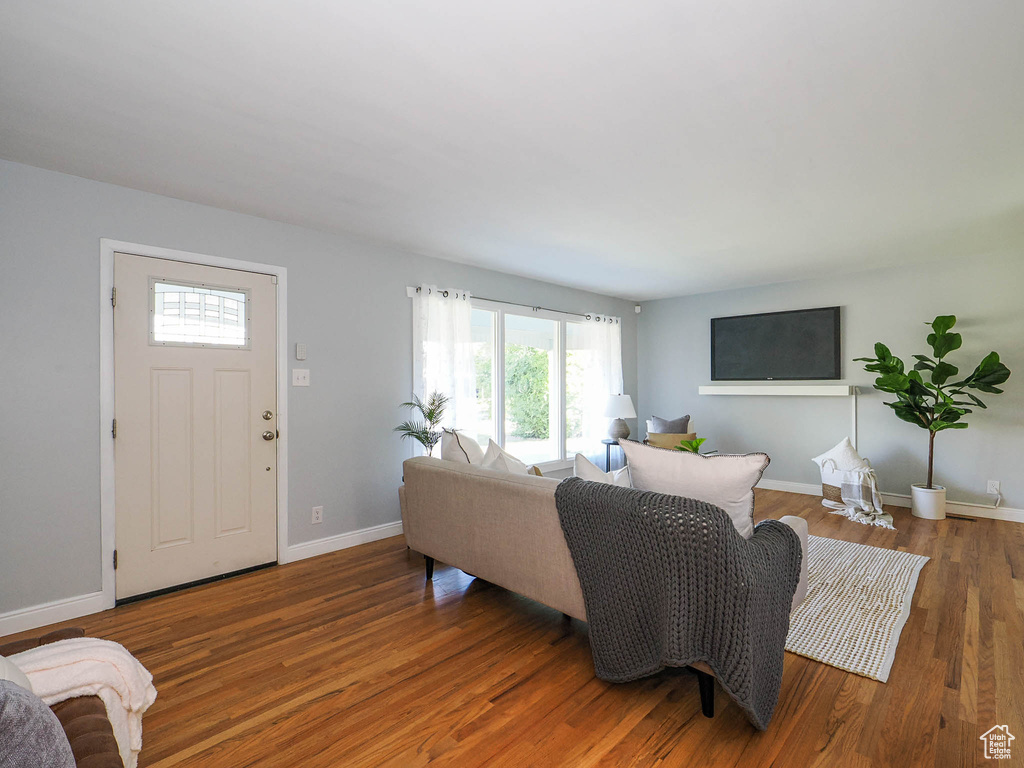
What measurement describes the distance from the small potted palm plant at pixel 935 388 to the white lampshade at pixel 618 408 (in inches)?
88.1

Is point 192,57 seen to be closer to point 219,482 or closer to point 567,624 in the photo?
point 219,482

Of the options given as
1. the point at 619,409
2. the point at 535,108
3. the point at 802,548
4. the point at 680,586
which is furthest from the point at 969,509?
the point at 535,108

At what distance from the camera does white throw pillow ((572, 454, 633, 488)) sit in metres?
2.34

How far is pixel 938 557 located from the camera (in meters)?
3.53

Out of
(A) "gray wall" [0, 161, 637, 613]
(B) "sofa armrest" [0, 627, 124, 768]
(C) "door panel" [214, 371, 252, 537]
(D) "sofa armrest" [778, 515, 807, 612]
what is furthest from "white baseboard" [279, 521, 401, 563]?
(D) "sofa armrest" [778, 515, 807, 612]

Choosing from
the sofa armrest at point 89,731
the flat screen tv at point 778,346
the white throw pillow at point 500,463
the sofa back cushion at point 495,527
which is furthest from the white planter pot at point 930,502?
the sofa armrest at point 89,731

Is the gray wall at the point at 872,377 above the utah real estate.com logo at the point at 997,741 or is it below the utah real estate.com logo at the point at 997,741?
above

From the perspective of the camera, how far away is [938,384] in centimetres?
A: 450

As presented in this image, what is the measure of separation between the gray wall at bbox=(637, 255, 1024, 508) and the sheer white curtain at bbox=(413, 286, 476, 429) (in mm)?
3187

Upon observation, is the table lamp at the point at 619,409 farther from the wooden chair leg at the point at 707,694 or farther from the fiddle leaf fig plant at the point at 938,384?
the wooden chair leg at the point at 707,694

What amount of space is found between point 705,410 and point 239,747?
19.0 feet

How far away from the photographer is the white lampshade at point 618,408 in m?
5.67

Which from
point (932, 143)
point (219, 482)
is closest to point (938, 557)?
point (932, 143)

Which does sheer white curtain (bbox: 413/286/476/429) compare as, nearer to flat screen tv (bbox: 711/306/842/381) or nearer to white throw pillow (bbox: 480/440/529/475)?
white throw pillow (bbox: 480/440/529/475)
